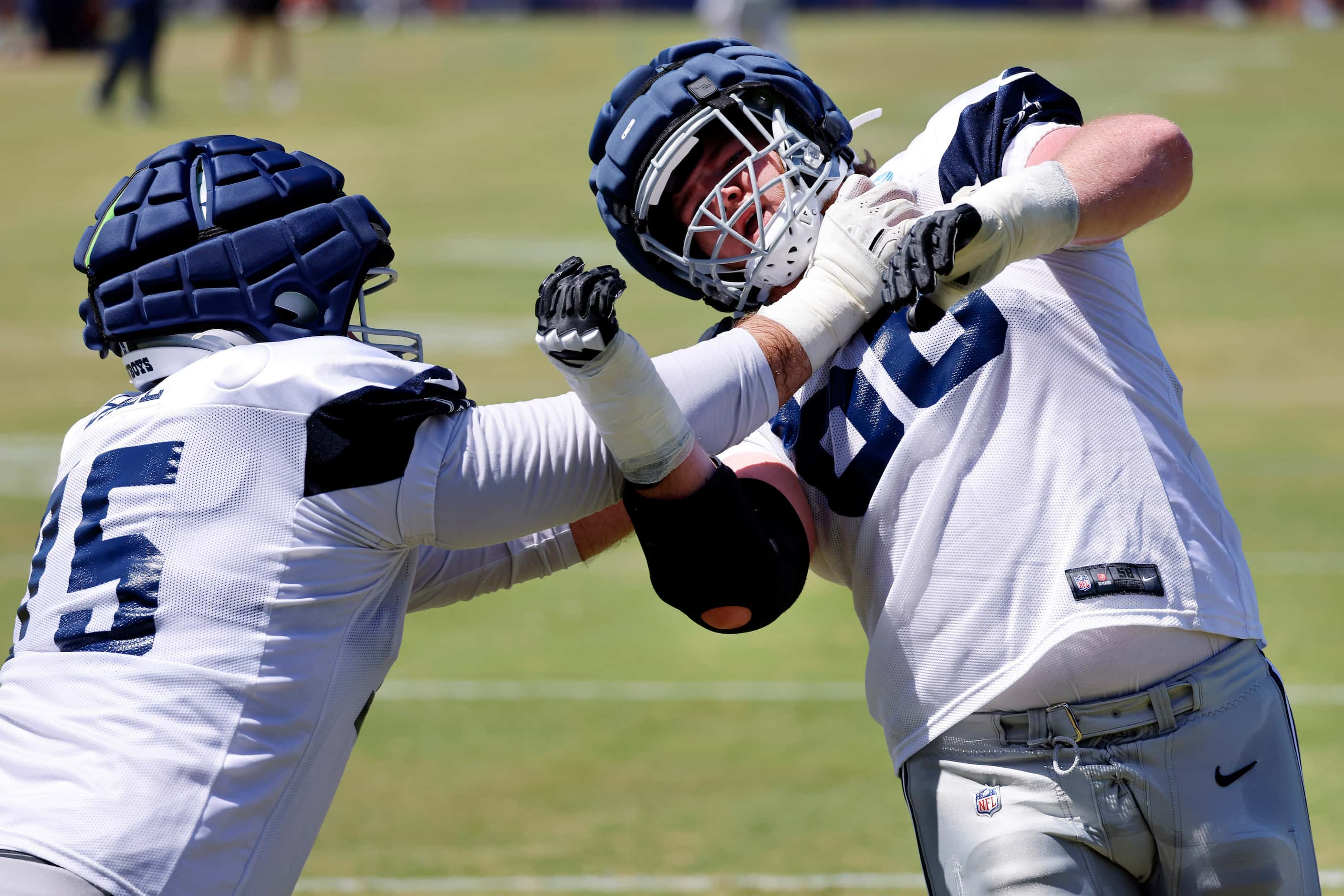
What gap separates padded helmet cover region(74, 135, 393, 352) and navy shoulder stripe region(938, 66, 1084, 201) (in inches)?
37.3

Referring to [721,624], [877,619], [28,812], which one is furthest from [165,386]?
[877,619]

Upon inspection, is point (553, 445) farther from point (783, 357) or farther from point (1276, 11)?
point (1276, 11)

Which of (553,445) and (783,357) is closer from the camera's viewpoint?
(553,445)

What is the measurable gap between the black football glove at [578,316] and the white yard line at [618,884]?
8.48 ft

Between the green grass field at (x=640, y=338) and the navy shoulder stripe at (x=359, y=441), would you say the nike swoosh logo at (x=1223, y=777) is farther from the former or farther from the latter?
the green grass field at (x=640, y=338)

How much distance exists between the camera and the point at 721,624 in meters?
2.48

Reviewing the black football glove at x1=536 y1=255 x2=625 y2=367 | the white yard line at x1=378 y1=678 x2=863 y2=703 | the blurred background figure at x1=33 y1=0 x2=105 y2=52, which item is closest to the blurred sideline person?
the black football glove at x1=536 y1=255 x2=625 y2=367

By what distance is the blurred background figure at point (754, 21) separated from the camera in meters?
19.4

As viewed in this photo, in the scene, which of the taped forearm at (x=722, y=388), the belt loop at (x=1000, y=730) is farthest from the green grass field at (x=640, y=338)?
the taped forearm at (x=722, y=388)

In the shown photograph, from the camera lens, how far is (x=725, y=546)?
228 cm

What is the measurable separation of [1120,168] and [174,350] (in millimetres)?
1453

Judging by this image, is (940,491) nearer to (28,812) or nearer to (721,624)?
(721,624)

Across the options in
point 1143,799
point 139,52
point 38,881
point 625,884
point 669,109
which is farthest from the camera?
point 139,52

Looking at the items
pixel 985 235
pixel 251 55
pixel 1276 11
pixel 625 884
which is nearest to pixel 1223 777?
pixel 985 235
